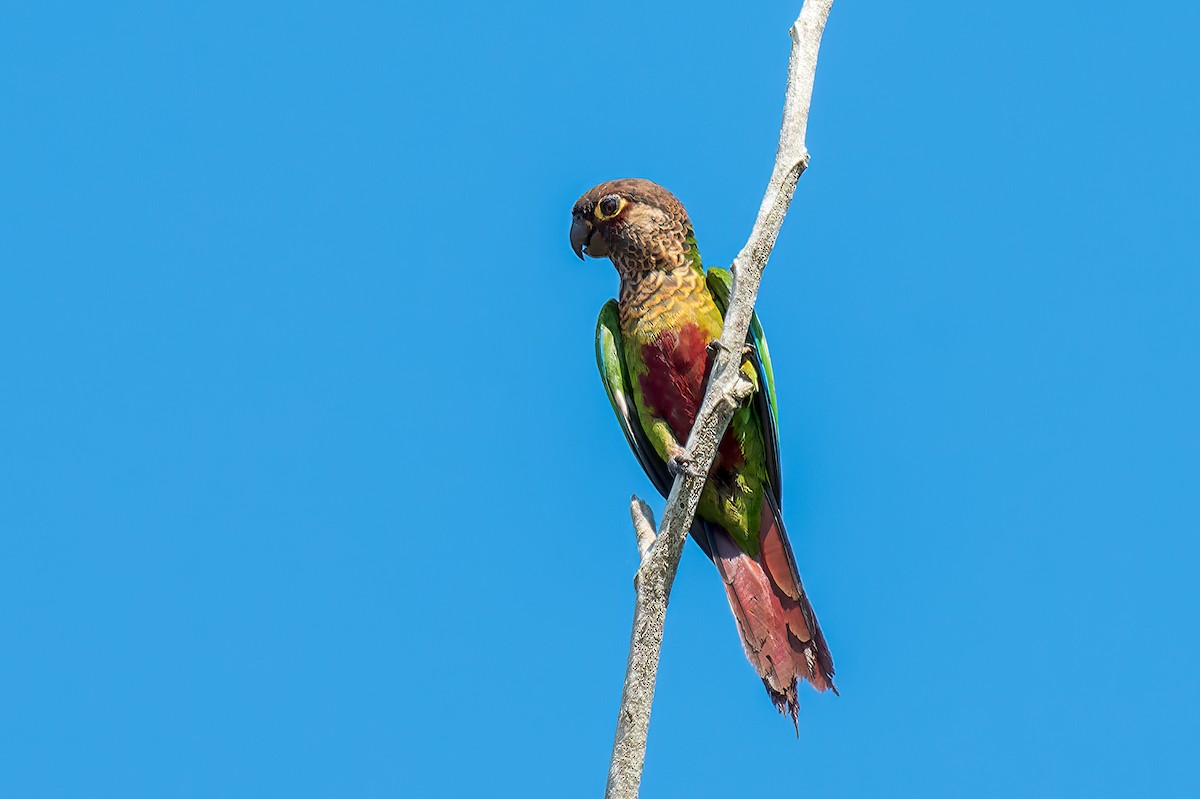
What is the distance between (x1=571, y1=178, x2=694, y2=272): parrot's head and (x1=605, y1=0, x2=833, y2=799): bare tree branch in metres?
1.73

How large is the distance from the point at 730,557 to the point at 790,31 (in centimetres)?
285

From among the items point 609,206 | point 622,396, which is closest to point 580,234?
point 609,206

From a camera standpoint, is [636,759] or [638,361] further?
[638,361]

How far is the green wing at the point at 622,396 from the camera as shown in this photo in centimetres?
663

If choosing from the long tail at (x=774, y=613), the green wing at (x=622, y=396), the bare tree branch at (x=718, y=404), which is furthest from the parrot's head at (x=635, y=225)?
the bare tree branch at (x=718, y=404)

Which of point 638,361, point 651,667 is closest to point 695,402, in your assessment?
point 638,361

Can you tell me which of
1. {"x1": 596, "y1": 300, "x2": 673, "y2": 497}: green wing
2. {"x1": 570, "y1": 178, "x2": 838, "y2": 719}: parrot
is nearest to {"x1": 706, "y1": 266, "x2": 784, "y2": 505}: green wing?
{"x1": 570, "y1": 178, "x2": 838, "y2": 719}: parrot

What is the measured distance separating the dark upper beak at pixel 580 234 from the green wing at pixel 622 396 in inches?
19.5

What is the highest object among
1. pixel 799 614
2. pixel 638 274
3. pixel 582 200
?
pixel 582 200

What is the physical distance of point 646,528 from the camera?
505cm

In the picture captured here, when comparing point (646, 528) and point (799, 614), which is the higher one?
point (799, 614)

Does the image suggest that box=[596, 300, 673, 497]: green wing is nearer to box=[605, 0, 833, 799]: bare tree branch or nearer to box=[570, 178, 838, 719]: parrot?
box=[570, 178, 838, 719]: parrot

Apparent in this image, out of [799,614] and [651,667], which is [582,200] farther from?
[651,667]

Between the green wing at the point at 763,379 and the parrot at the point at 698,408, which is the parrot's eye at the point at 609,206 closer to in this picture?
the parrot at the point at 698,408
